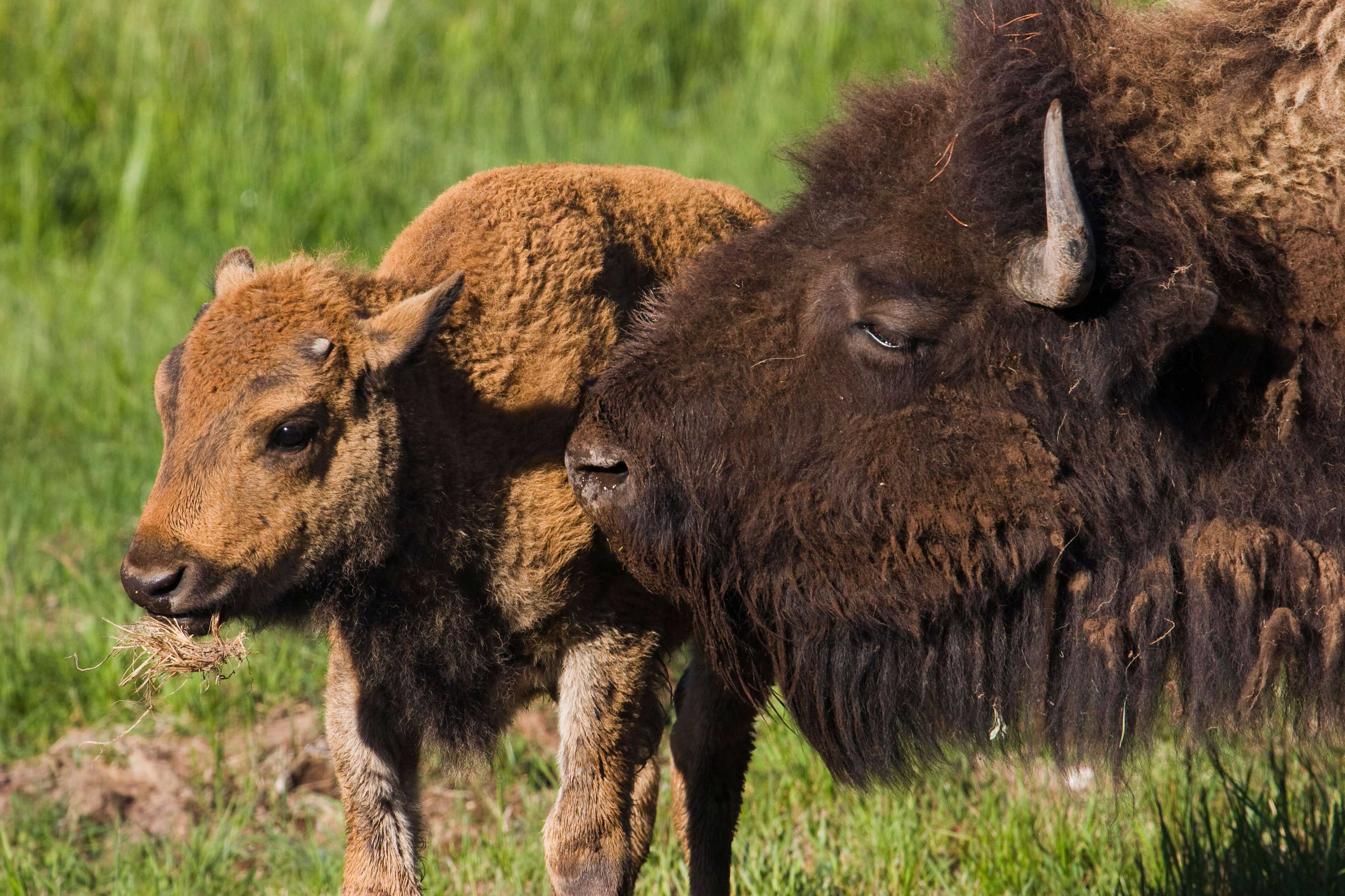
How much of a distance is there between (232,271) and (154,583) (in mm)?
969

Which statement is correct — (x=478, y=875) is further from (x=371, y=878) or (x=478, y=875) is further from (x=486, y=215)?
(x=486, y=215)

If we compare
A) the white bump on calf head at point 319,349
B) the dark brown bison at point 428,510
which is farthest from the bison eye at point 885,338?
the white bump on calf head at point 319,349

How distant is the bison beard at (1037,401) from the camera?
9.15 feet

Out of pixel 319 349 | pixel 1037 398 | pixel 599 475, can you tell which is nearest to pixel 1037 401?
pixel 1037 398

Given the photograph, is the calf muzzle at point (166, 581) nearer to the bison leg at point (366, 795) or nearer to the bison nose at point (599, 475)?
the bison leg at point (366, 795)

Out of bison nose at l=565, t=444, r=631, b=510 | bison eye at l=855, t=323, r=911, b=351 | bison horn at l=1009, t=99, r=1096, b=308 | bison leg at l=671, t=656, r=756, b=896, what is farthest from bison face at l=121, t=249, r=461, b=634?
bison horn at l=1009, t=99, r=1096, b=308

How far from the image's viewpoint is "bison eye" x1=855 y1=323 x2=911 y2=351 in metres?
2.86

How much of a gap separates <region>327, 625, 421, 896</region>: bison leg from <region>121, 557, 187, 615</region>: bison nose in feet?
2.01

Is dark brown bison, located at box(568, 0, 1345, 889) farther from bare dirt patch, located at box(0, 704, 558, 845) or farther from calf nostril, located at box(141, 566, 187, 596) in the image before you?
bare dirt patch, located at box(0, 704, 558, 845)

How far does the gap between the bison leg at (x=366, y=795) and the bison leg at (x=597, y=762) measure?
40 centimetres

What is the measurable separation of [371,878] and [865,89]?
233 centimetres

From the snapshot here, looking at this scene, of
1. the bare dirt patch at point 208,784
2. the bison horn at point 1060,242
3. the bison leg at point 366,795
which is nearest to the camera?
the bison horn at point 1060,242

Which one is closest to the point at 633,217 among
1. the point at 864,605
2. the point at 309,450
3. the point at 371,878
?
the point at 309,450

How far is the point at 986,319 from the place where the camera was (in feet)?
9.25
